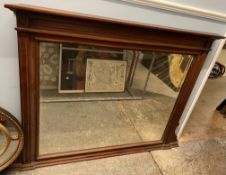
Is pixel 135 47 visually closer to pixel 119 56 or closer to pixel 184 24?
pixel 119 56

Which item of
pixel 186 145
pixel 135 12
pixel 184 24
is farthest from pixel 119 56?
pixel 186 145

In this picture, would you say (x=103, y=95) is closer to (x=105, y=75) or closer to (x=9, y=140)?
(x=105, y=75)

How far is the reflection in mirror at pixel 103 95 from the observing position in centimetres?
128

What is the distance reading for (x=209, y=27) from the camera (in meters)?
1.31

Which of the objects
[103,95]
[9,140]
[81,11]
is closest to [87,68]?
[103,95]

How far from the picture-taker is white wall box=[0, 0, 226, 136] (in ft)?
3.08

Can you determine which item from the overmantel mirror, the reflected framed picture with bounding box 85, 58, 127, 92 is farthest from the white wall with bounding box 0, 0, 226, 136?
the reflected framed picture with bounding box 85, 58, 127, 92

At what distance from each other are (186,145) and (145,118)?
45 centimetres

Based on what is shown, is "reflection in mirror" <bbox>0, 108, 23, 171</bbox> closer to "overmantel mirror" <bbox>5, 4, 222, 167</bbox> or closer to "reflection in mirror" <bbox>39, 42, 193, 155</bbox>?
"overmantel mirror" <bbox>5, 4, 222, 167</bbox>

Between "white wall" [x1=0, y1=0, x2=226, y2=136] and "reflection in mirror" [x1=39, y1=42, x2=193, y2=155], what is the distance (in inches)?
6.0

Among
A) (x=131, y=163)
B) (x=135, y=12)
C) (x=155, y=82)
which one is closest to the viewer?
(x=135, y=12)

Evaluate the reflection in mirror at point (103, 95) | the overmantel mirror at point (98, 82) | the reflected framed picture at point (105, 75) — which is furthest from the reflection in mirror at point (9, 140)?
the reflected framed picture at point (105, 75)

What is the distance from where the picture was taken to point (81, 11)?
99cm

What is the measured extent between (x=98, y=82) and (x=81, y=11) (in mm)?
638
